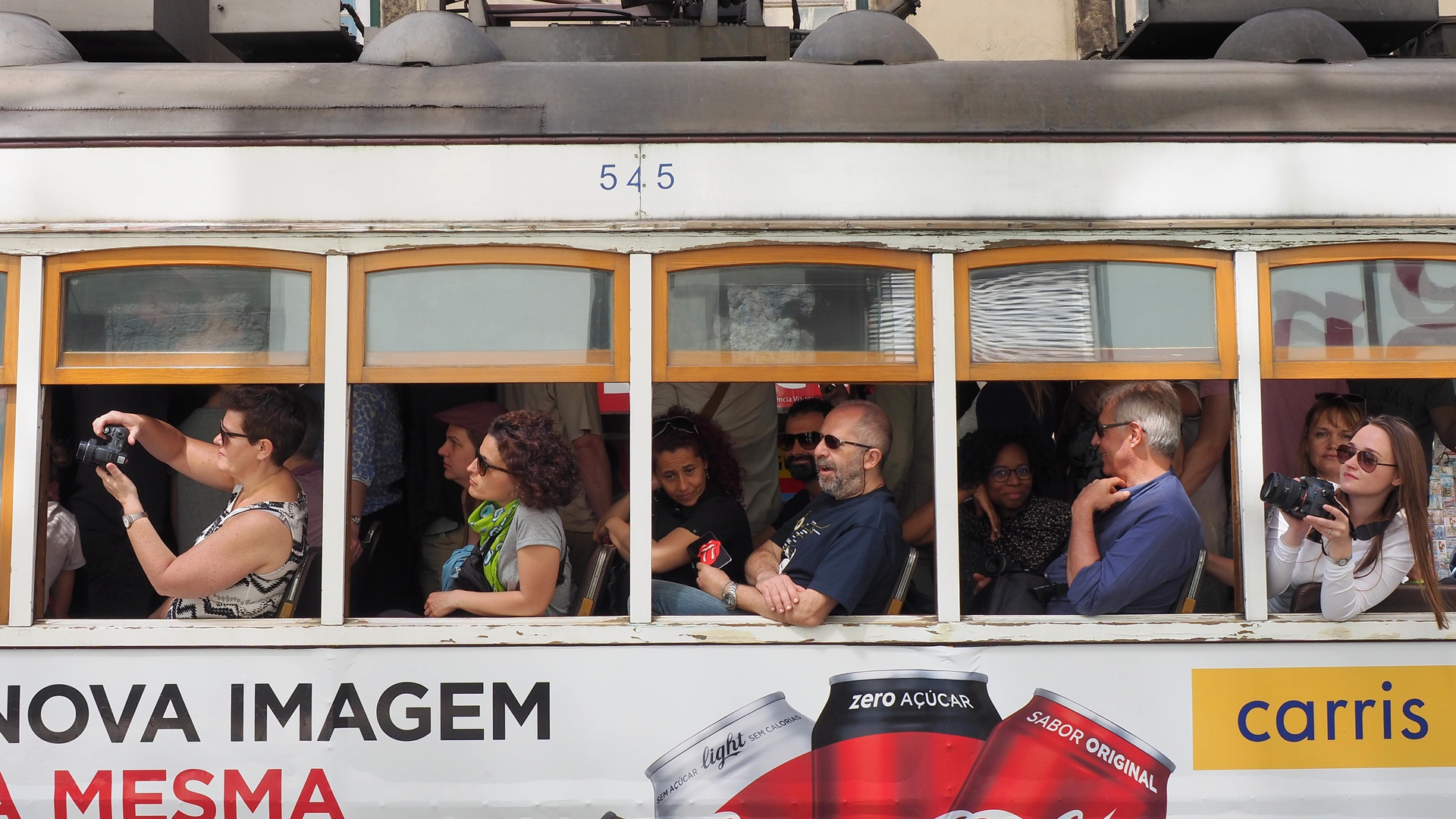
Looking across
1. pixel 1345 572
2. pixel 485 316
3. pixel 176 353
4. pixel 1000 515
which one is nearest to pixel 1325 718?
pixel 1345 572

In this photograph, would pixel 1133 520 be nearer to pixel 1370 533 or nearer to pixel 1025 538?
pixel 1025 538

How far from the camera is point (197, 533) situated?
11.0 feet

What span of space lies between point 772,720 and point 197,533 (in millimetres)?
1797

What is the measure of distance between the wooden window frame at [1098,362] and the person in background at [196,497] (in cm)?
214

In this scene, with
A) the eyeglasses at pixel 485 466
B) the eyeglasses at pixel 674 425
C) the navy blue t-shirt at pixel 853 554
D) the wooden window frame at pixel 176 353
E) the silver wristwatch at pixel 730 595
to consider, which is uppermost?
the wooden window frame at pixel 176 353

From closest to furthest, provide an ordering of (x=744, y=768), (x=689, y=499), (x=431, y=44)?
1. (x=744, y=768)
2. (x=431, y=44)
3. (x=689, y=499)

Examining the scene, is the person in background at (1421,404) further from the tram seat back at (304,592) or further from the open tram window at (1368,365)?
the tram seat back at (304,592)

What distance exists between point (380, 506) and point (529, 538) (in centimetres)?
76

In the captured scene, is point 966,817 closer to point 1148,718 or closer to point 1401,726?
point 1148,718

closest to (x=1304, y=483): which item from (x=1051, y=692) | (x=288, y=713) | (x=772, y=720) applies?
(x=1051, y=692)

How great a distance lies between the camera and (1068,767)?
2945 mm

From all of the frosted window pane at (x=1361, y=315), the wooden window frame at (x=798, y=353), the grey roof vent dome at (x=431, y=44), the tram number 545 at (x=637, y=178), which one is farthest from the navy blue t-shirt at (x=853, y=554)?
the grey roof vent dome at (x=431, y=44)

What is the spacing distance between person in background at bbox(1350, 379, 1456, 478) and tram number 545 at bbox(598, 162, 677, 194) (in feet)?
7.06

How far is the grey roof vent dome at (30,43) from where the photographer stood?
10.5 feet
